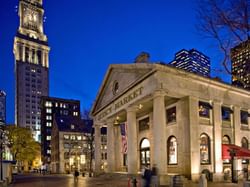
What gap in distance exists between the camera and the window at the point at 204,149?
3447 cm

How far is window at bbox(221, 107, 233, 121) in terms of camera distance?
38.2 metres

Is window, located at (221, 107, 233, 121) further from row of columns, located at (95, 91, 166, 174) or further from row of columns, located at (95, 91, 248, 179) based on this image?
row of columns, located at (95, 91, 166, 174)

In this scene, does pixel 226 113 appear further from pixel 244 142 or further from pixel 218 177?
pixel 218 177

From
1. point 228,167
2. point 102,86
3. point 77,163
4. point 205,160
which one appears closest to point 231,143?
point 228,167

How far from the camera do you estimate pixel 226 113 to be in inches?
1519

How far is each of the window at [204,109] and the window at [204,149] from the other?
2.20 meters

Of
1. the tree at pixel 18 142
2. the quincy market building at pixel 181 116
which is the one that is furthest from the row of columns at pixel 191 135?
the tree at pixel 18 142

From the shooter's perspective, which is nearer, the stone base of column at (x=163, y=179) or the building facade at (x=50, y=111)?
the stone base of column at (x=163, y=179)

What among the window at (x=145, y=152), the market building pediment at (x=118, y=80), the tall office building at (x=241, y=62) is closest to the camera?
the tall office building at (x=241, y=62)

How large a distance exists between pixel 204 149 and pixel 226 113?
20.6 feet

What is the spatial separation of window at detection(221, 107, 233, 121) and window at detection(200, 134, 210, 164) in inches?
180

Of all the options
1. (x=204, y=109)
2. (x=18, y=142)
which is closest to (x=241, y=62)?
(x=204, y=109)

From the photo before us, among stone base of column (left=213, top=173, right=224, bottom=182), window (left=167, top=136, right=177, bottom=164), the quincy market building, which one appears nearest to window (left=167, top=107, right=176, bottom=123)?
the quincy market building

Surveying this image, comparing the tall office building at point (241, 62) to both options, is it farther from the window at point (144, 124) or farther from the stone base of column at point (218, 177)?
the window at point (144, 124)
